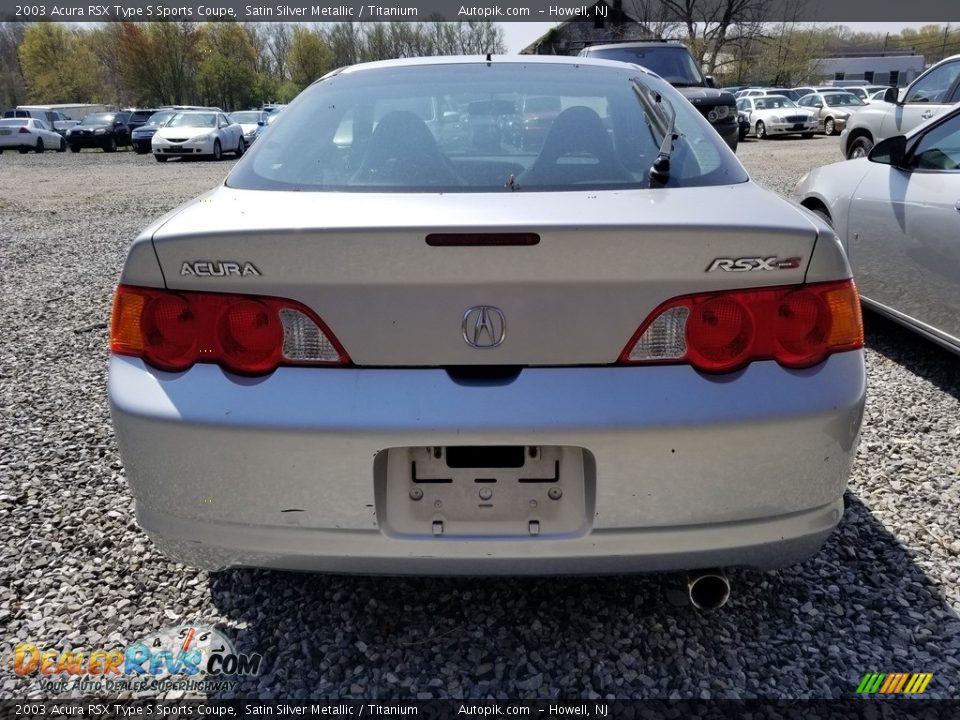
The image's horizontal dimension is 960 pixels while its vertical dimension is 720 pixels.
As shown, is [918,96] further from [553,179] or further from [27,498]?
[27,498]

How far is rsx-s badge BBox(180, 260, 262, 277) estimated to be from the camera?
1772 millimetres

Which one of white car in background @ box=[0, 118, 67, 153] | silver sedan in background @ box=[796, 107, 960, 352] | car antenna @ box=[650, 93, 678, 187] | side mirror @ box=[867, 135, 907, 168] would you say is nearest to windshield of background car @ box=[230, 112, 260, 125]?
white car in background @ box=[0, 118, 67, 153]

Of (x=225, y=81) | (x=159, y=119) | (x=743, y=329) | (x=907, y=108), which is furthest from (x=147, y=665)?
(x=225, y=81)

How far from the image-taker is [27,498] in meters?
3.03

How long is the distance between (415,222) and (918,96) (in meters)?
9.69

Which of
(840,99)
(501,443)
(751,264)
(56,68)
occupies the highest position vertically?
(56,68)

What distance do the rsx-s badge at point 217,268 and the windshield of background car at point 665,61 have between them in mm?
11554

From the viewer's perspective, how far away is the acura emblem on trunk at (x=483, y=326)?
174cm

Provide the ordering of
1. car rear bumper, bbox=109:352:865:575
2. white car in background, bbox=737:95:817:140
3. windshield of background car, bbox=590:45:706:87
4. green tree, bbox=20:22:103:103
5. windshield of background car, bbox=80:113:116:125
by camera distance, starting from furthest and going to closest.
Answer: green tree, bbox=20:22:103:103 → windshield of background car, bbox=80:113:116:125 → white car in background, bbox=737:95:817:140 → windshield of background car, bbox=590:45:706:87 → car rear bumper, bbox=109:352:865:575

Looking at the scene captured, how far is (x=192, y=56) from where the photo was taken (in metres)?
57.8

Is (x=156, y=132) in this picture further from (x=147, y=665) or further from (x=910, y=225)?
(x=147, y=665)

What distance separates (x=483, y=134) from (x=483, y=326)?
1078 mm

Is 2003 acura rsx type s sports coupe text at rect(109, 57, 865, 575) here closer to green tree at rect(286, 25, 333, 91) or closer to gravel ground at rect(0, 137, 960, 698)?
gravel ground at rect(0, 137, 960, 698)

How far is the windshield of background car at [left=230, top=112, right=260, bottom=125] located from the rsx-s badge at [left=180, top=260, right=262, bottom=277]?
28057 millimetres
